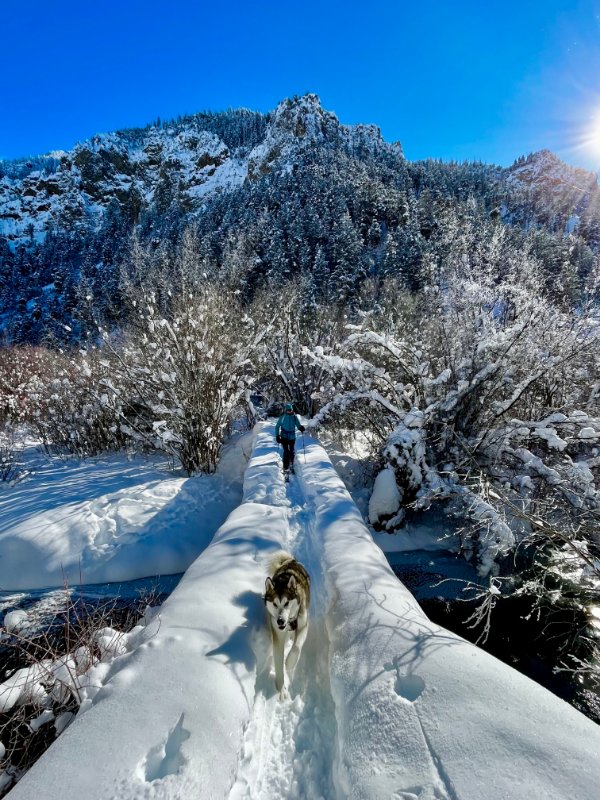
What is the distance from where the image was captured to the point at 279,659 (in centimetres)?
318

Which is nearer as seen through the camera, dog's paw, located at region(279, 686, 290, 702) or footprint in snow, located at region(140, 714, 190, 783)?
footprint in snow, located at region(140, 714, 190, 783)

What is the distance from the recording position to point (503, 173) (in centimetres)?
11088

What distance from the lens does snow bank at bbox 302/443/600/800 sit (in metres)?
1.98

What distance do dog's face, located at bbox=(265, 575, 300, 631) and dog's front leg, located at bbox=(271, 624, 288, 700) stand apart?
0.13 m

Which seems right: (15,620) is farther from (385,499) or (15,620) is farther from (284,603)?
(385,499)

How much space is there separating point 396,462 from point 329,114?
432 ft

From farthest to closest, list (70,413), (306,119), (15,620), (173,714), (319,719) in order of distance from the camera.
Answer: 1. (306,119)
2. (70,413)
3. (15,620)
4. (319,719)
5. (173,714)

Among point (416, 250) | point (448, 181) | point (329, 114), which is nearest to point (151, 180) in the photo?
point (329, 114)

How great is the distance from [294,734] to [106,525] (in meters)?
5.94

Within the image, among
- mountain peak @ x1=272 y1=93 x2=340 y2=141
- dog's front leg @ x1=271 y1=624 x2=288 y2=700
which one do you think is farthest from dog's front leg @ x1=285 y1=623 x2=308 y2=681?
mountain peak @ x1=272 y1=93 x2=340 y2=141

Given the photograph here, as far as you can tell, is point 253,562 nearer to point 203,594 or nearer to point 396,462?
point 203,594

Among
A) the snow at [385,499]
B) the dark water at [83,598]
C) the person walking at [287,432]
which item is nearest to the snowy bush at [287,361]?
the person walking at [287,432]

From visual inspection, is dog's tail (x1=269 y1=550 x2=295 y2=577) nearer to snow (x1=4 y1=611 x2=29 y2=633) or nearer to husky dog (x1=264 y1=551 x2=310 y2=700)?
husky dog (x1=264 y1=551 x2=310 y2=700)

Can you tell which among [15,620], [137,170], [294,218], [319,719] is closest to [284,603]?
[319,719]
